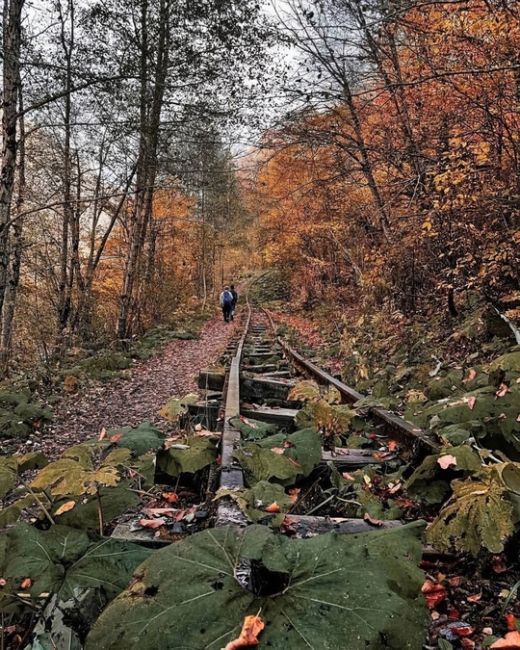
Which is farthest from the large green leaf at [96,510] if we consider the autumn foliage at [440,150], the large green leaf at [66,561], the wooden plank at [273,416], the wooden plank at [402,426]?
the autumn foliage at [440,150]

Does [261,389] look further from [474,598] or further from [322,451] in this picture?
[474,598]

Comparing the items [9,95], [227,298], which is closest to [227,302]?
[227,298]

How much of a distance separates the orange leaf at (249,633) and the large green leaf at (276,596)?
0.06 feet

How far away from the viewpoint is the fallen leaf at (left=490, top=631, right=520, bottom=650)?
131 cm

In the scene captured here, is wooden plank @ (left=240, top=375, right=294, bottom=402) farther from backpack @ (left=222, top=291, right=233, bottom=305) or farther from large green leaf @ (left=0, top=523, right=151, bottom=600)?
backpack @ (left=222, top=291, right=233, bottom=305)

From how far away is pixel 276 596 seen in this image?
1223mm

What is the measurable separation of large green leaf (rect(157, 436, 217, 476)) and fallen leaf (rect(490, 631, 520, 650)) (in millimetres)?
1619

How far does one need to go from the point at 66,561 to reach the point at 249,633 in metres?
0.83

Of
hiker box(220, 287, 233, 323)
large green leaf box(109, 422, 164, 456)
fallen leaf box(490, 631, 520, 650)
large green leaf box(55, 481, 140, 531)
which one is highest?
hiker box(220, 287, 233, 323)

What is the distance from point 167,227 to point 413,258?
535 inches

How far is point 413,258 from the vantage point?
8.75 meters

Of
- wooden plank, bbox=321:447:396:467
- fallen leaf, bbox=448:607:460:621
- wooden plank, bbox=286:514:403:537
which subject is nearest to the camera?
fallen leaf, bbox=448:607:460:621

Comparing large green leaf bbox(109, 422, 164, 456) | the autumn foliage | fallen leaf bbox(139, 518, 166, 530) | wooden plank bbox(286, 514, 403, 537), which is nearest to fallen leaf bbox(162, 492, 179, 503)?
large green leaf bbox(109, 422, 164, 456)

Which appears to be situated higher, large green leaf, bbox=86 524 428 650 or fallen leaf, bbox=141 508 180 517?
large green leaf, bbox=86 524 428 650
